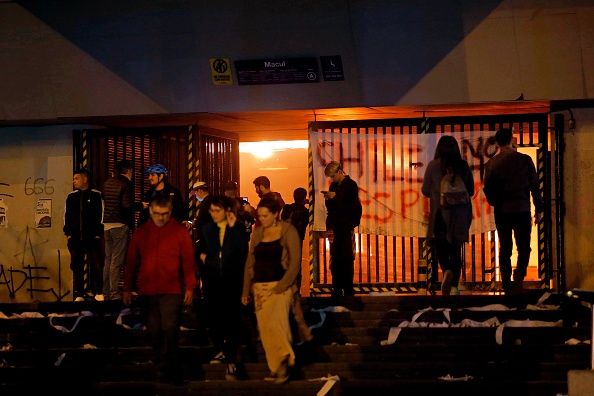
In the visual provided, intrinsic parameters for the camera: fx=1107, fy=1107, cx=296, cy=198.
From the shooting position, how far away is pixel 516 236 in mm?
12688

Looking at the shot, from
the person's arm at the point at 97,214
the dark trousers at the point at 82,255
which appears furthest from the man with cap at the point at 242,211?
the dark trousers at the point at 82,255

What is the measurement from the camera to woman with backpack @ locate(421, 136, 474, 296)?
12.5m

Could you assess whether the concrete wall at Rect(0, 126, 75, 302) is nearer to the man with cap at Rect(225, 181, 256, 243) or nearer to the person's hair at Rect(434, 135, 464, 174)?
the man with cap at Rect(225, 181, 256, 243)

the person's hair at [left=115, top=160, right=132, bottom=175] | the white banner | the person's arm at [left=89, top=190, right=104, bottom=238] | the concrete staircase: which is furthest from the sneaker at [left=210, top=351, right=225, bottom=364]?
the white banner

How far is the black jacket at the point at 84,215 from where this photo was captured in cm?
1453

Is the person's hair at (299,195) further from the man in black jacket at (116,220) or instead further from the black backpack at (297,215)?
the man in black jacket at (116,220)

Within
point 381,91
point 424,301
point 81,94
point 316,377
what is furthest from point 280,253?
point 81,94

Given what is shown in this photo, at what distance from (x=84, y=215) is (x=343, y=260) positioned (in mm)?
3566

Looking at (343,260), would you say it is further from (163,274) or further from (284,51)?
(284,51)

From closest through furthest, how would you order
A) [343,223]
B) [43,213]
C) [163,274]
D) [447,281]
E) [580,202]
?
[163,274] → [447,281] → [343,223] → [580,202] → [43,213]

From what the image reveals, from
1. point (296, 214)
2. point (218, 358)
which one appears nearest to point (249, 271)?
point (218, 358)

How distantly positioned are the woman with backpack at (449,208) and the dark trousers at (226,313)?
2.53 m

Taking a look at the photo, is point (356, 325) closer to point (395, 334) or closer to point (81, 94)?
point (395, 334)

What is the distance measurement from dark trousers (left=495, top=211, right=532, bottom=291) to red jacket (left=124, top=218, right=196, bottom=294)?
379 cm
